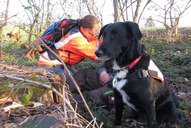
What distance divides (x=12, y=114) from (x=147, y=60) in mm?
1839

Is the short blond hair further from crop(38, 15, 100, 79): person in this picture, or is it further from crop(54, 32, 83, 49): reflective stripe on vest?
crop(54, 32, 83, 49): reflective stripe on vest

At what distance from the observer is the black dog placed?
2.22 metres

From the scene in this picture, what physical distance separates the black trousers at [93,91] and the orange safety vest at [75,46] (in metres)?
0.44

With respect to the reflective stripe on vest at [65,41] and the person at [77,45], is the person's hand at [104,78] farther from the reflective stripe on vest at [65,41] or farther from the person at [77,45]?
the reflective stripe on vest at [65,41]

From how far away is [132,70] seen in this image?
231 cm

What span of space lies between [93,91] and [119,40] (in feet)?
4.35

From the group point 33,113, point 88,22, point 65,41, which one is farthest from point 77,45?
point 33,113

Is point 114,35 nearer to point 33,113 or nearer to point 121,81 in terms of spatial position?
point 121,81

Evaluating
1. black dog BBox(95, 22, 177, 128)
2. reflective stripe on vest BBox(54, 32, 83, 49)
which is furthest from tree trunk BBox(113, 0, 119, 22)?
black dog BBox(95, 22, 177, 128)

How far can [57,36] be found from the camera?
3521 millimetres

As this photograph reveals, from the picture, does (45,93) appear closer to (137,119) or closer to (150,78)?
(150,78)

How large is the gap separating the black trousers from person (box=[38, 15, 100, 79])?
400mm

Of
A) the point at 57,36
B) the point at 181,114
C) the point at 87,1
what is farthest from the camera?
the point at 87,1

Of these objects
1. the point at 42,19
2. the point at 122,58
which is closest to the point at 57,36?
the point at 122,58
